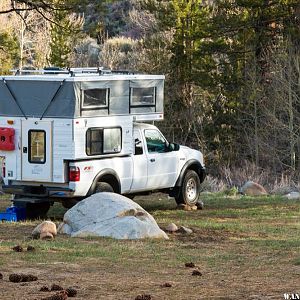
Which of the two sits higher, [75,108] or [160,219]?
[75,108]

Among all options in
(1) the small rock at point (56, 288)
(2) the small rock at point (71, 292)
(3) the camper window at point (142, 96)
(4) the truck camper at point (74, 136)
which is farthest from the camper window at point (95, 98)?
(2) the small rock at point (71, 292)

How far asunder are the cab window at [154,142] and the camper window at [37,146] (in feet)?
8.38

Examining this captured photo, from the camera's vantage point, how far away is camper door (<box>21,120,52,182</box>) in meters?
19.1

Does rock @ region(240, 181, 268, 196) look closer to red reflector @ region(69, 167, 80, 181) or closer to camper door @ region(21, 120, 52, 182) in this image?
red reflector @ region(69, 167, 80, 181)

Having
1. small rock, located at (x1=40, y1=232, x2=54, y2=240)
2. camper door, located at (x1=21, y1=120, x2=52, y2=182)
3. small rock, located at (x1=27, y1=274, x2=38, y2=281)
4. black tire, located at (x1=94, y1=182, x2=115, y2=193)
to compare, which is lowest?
small rock, located at (x1=40, y1=232, x2=54, y2=240)

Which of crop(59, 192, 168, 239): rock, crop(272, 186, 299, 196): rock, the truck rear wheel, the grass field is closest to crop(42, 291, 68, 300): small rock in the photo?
the grass field

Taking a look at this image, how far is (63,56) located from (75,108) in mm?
35030

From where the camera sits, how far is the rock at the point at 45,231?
50.4 feet

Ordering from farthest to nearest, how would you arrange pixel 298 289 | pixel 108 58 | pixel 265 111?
1. pixel 108 58
2. pixel 265 111
3. pixel 298 289

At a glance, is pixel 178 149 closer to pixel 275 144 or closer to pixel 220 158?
pixel 275 144

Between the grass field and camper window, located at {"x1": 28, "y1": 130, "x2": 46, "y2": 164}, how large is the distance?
1.23 m

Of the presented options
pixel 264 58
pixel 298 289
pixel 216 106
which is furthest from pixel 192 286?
pixel 216 106

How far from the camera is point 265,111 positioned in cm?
4000

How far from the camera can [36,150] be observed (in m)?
19.3
